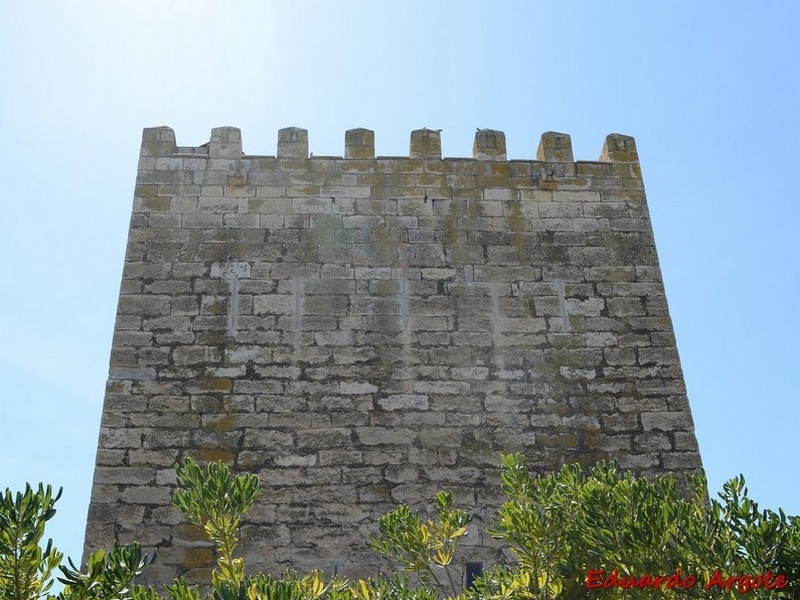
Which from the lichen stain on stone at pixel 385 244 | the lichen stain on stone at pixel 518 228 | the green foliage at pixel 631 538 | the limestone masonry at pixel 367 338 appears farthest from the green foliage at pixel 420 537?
the lichen stain on stone at pixel 518 228

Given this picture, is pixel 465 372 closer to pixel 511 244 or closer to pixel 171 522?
pixel 511 244

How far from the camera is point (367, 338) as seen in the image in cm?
616

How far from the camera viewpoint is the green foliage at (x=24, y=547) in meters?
3.19

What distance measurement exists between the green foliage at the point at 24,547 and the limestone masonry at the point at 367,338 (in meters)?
2.16

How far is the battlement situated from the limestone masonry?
0.07ft

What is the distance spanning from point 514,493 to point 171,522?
2.46m

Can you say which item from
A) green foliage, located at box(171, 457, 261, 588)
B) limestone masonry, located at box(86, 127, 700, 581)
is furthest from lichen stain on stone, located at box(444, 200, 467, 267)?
green foliage, located at box(171, 457, 261, 588)

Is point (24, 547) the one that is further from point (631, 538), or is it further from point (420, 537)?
point (631, 538)

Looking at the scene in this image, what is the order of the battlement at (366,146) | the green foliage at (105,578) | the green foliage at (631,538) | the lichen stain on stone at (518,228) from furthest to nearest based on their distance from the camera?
the battlement at (366,146)
the lichen stain on stone at (518,228)
the green foliage at (631,538)
the green foliage at (105,578)

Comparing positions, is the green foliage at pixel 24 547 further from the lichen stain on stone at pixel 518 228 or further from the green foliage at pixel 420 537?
the lichen stain on stone at pixel 518 228

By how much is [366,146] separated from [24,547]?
14.8 feet

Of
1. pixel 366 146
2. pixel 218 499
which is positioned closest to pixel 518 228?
pixel 366 146
